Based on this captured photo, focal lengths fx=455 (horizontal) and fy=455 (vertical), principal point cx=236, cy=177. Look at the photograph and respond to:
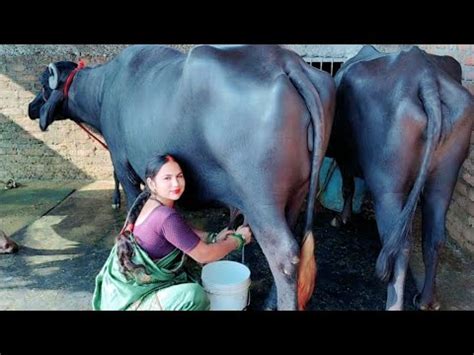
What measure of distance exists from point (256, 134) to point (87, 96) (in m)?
2.33

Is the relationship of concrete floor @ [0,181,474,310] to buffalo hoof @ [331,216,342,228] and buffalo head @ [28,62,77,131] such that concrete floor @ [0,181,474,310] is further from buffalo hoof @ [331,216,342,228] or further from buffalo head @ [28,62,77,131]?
buffalo head @ [28,62,77,131]

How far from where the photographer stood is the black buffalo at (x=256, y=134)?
2264 mm

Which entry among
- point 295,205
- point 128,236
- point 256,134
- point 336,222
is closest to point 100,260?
point 128,236

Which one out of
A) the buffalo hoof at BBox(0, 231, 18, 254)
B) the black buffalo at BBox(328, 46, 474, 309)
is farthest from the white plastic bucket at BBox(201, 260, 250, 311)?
the buffalo hoof at BBox(0, 231, 18, 254)

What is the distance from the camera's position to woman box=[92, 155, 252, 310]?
2281 millimetres

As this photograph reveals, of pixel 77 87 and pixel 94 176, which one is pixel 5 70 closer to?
pixel 94 176

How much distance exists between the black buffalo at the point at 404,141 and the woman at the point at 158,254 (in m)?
0.92

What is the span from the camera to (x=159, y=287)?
238cm

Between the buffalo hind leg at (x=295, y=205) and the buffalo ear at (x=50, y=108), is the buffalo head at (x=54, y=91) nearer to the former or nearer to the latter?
the buffalo ear at (x=50, y=108)

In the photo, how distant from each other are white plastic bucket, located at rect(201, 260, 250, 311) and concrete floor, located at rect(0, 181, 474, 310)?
0.34 meters


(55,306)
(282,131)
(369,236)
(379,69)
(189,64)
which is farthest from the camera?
(369,236)

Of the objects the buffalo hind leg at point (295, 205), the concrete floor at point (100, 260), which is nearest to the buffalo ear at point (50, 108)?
the concrete floor at point (100, 260)

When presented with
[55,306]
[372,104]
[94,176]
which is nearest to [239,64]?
[372,104]

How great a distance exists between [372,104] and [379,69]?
9.2 inches
